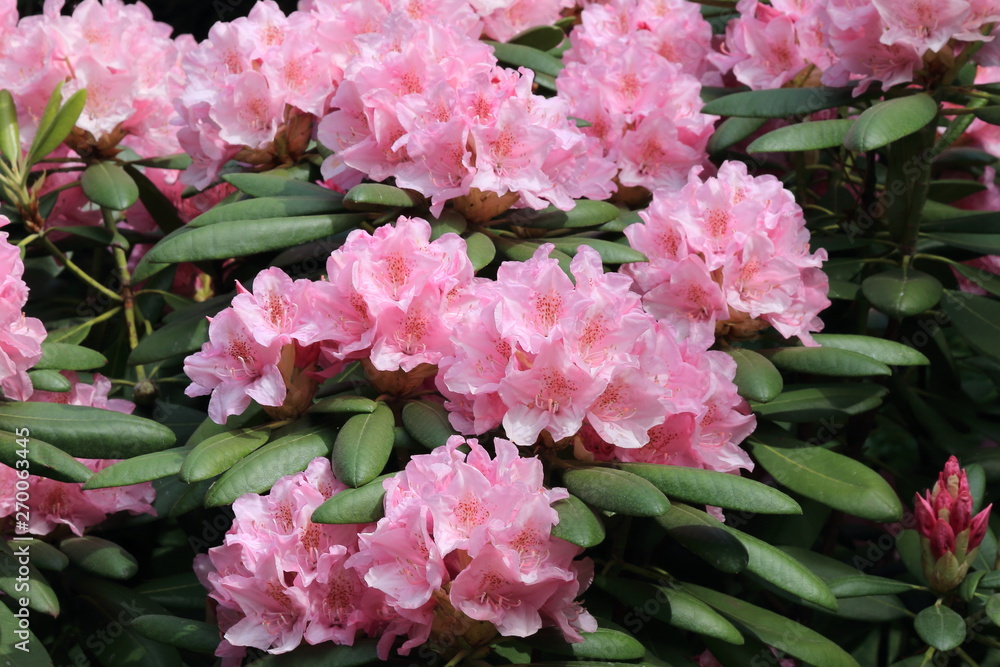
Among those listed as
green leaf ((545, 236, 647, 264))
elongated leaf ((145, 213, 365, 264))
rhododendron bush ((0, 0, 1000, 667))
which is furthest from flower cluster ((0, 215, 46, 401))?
green leaf ((545, 236, 647, 264))

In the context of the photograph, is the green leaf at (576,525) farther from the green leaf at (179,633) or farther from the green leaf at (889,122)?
the green leaf at (889,122)

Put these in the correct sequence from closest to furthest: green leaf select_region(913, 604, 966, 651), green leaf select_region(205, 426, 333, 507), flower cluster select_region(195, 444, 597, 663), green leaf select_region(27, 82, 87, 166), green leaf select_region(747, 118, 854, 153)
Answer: flower cluster select_region(195, 444, 597, 663) → green leaf select_region(205, 426, 333, 507) → green leaf select_region(913, 604, 966, 651) → green leaf select_region(747, 118, 854, 153) → green leaf select_region(27, 82, 87, 166)

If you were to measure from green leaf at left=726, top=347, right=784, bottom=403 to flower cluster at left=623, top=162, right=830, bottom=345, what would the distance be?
6 centimetres

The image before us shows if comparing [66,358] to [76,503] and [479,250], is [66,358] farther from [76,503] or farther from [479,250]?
[479,250]

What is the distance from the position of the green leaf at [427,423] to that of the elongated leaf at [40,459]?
46 centimetres

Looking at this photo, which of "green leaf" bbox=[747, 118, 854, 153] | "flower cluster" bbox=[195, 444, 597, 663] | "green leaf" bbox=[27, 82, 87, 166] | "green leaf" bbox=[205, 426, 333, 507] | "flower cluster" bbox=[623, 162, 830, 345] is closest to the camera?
"flower cluster" bbox=[195, 444, 597, 663]

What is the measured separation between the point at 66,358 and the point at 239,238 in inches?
13.8

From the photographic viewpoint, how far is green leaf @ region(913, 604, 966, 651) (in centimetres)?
133

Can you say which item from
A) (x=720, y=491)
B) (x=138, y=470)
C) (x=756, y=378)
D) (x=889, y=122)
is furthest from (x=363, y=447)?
(x=889, y=122)

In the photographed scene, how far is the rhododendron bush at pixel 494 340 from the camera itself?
118 cm

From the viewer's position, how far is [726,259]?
1419 millimetres

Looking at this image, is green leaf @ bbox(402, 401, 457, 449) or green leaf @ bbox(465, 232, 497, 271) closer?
green leaf @ bbox(402, 401, 457, 449)

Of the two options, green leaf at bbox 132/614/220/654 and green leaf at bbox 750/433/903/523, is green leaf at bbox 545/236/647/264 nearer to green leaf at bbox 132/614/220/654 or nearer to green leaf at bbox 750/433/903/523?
green leaf at bbox 750/433/903/523

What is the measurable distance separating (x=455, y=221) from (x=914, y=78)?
31.4 inches
